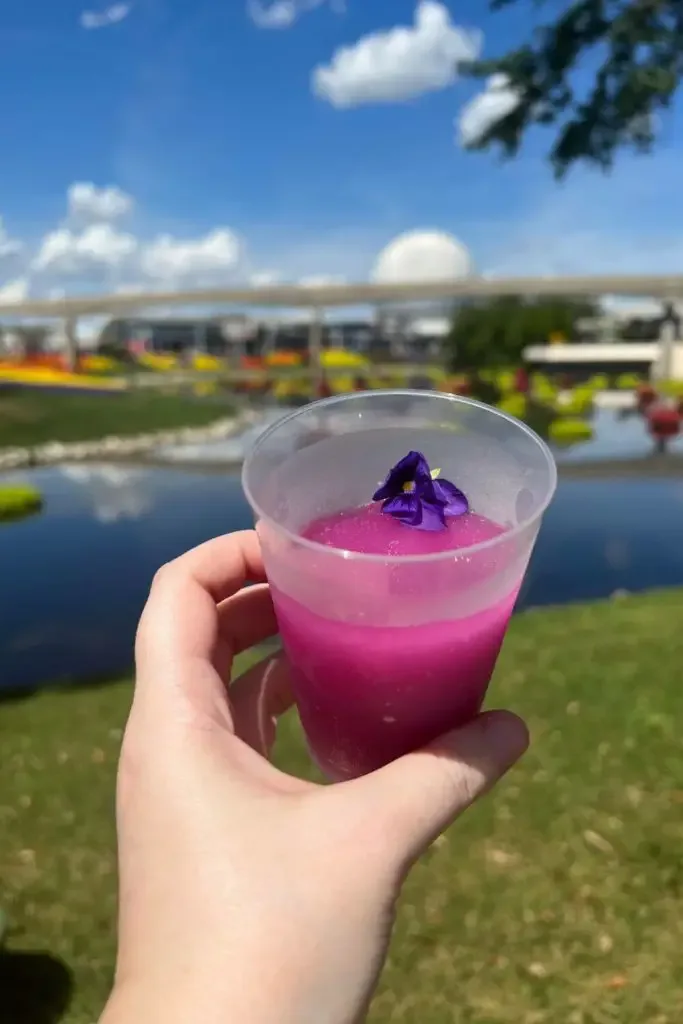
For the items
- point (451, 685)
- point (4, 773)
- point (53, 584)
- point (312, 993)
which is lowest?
point (53, 584)

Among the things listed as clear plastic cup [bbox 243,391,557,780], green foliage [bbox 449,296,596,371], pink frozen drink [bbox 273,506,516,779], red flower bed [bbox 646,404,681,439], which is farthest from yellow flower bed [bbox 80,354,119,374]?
pink frozen drink [bbox 273,506,516,779]

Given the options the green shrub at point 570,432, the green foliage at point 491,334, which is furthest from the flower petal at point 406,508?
the green foliage at point 491,334

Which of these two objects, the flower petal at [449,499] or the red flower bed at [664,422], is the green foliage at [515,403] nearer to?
the red flower bed at [664,422]

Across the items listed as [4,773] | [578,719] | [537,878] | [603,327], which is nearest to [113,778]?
[4,773]

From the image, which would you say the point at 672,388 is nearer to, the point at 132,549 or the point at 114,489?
the point at 114,489

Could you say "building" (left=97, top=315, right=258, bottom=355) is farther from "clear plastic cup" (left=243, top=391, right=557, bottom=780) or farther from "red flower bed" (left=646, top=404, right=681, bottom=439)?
"clear plastic cup" (left=243, top=391, right=557, bottom=780)

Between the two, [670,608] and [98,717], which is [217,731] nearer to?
[98,717]

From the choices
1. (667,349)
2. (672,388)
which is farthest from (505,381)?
(667,349)
